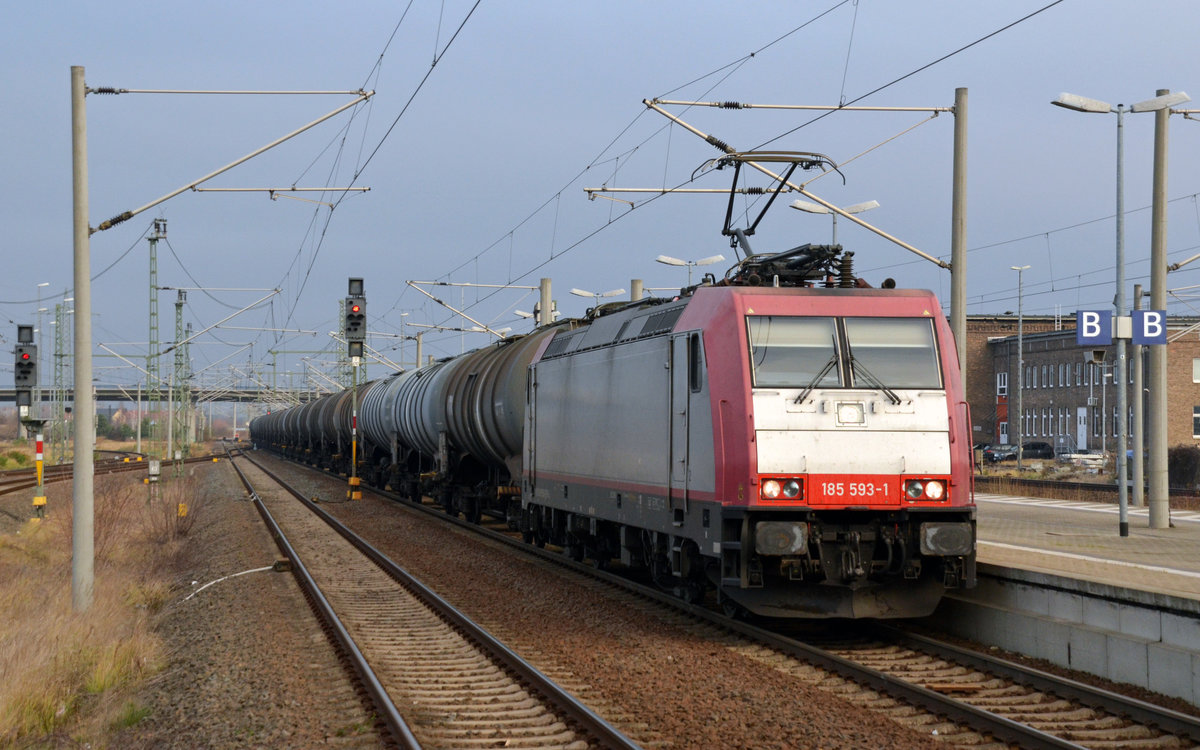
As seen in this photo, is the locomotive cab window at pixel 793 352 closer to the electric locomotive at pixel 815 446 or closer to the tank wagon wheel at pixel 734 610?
the electric locomotive at pixel 815 446

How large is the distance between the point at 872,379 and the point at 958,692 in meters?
3.18

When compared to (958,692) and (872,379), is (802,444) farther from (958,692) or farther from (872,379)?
(958,692)

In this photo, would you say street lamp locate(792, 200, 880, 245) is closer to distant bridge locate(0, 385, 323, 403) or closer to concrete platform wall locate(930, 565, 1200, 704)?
concrete platform wall locate(930, 565, 1200, 704)

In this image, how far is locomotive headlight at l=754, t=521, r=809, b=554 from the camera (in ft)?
34.4

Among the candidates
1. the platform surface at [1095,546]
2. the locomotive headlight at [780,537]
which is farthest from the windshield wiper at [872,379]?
the platform surface at [1095,546]

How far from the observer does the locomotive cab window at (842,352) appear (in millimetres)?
11086

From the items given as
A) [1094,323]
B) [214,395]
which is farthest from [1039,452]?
[214,395]

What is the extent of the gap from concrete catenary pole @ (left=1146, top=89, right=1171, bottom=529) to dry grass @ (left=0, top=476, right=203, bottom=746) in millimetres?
14874

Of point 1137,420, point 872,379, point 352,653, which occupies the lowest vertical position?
point 352,653

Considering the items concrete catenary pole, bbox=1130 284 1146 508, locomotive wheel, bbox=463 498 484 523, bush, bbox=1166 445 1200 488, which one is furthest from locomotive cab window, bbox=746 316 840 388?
bush, bbox=1166 445 1200 488

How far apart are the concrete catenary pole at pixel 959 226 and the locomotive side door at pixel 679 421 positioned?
21.5 feet

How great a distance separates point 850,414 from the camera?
10992 millimetres

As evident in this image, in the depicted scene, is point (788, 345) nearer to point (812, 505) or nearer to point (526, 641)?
point (812, 505)

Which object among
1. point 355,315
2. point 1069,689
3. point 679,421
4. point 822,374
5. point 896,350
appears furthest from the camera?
point 355,315
